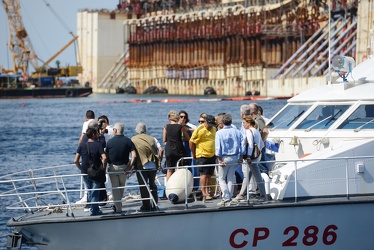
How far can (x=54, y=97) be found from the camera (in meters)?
152

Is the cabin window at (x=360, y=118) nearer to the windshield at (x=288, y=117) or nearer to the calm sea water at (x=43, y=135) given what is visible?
the windshield at (x=288, y=117)

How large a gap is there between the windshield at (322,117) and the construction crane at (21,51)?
15438cm

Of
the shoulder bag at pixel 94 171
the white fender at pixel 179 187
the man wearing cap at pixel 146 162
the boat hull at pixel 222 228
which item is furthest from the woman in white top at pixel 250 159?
the shoulder bag at pixel 94 171

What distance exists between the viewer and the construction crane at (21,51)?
172000 millimetres

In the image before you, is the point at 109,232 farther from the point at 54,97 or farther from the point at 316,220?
the point at 54,97

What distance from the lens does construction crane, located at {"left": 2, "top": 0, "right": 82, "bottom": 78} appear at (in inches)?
6772

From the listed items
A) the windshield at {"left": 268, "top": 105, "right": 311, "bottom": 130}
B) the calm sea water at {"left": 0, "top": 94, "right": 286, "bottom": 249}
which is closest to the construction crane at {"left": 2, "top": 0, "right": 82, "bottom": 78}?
the calm sea water at {"left": 0, "top": 94, "right": 286, "bottom": 249}

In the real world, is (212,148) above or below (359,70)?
below

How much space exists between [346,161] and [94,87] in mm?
165368

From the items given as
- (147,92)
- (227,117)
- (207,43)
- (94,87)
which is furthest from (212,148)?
(94,87)

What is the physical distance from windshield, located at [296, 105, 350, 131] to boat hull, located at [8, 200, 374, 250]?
6.56 feet

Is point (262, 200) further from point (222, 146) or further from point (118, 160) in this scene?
point (118, 160)

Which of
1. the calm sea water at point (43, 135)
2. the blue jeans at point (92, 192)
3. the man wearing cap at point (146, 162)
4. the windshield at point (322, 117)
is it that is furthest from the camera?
the calm sea water at point (43, 135)

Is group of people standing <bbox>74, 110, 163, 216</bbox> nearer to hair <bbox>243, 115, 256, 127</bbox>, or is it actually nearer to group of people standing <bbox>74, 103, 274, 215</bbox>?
group of people standing <bbox>74, 103, 274, 215</bbox>
